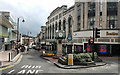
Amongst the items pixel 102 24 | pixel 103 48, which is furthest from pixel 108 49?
pixel 102 24

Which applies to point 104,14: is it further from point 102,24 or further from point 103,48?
point 103,48

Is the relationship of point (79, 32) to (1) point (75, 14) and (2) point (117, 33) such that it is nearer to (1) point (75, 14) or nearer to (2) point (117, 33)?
(1) point (75, 14)

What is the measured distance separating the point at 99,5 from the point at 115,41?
29.5 ft

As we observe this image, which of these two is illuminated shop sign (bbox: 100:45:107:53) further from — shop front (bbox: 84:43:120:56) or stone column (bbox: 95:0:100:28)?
stone column (bbox: 95:0:100:28)

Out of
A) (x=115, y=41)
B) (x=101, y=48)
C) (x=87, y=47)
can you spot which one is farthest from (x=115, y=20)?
(x=87, y=47)

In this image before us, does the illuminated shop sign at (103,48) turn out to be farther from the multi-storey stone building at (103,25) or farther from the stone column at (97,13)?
the stone column at (97,13)

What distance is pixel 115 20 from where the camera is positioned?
83.9ft

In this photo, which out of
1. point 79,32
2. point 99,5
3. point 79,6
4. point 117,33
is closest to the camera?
point 117,33

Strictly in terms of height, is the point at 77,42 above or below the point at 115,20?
below

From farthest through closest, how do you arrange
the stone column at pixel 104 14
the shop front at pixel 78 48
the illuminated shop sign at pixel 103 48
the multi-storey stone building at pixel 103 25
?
the shop front at pixel 78 48 → the illuminated shop sign at pixel 103 48 → the stone column at pixel 104 14 → the multi-storey stone building at pixel 103 25

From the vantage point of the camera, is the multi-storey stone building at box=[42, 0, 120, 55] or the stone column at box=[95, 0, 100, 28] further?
the stone column at box=[95, 0, 100, 28]

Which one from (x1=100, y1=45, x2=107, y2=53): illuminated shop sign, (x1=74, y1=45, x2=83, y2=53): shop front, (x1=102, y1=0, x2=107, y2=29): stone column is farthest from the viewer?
(x1=74, y1=45, x2=83, y2=53): shop front

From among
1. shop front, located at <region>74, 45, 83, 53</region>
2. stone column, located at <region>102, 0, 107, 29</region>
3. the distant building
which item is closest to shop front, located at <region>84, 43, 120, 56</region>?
stone column, located at <region>102, 0, 107, 29</region>

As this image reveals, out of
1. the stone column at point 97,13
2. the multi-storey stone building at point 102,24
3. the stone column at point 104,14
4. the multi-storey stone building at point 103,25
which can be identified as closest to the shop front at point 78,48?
the multi-storey stone building at point 102,24
